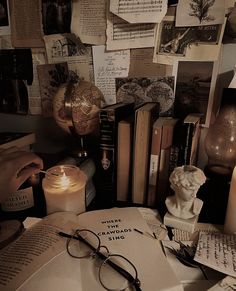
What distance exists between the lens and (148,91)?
77 cm

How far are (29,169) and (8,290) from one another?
0.92 feet

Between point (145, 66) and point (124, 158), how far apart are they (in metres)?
0.31

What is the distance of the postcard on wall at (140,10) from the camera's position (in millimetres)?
676

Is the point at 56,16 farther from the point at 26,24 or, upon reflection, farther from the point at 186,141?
the point at 186,141

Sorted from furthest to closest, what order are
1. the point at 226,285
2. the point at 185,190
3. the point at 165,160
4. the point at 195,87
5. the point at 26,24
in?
1. the point at 26,24
2. the point at 195,87
3. the point at 165,160
4. the point at 185,190
5. the point at 226,285

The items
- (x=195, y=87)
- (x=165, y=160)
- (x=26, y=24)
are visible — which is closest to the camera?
(x=165, y=160)

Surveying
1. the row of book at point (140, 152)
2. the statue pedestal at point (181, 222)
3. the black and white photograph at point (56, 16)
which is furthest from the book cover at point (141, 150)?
the black and white photograph at point (56, 16)

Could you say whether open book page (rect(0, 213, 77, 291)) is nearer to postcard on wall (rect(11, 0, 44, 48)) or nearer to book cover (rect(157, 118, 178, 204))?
book cover (rect(157, 118, 178, 204))

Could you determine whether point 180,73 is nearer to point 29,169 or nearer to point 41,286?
point 29,169

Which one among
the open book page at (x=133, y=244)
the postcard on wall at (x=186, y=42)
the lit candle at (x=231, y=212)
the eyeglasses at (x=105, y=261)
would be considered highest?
the postcard on wall at (x=186, y=42)

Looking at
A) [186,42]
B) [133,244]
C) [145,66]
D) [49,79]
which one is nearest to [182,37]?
[186,42]

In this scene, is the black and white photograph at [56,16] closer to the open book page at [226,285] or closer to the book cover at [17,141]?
the book cover at [17,141]

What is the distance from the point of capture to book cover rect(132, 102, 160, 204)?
1.94 feet

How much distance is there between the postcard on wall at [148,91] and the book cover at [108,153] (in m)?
0.11
